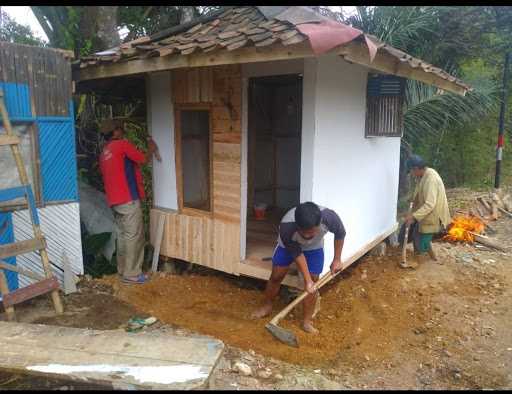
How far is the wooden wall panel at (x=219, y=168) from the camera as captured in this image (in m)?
5.07

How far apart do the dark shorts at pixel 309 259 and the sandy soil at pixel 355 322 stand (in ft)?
2.25

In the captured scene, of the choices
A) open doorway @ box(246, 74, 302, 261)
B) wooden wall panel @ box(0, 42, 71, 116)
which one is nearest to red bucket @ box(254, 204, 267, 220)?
open doorway @ box(246, 74, 302, 261)

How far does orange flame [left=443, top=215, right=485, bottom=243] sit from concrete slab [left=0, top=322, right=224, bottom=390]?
20.0 feet

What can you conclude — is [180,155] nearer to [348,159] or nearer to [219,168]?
[219,168]

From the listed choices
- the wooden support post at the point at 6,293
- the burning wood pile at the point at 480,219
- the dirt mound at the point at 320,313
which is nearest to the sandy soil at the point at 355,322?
the dirt mound at the point at 320,313

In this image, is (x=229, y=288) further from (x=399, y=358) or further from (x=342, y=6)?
(x=342, y=6)

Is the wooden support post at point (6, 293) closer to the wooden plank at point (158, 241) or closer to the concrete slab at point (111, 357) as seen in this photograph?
the concrete slab at point (111, 357)

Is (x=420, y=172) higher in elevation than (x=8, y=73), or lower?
lower

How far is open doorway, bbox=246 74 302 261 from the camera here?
318 inches

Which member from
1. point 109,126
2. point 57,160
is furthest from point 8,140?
point 109,126

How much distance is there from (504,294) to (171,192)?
15.6ft

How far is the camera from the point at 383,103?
6094 mm

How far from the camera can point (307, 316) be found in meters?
4.64

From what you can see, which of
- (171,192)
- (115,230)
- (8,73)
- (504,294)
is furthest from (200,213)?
(504,294)
